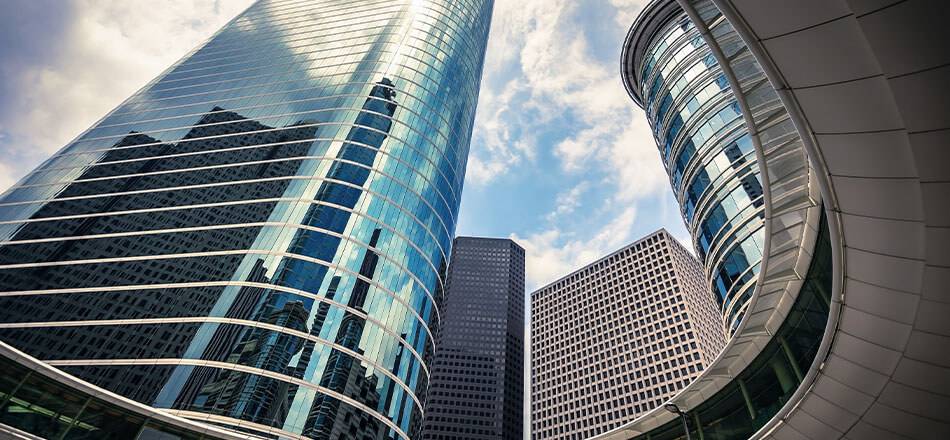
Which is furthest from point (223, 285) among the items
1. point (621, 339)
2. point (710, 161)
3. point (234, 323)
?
point (621, 339)

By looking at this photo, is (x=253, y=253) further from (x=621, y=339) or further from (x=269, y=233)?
(x=621, y=339)

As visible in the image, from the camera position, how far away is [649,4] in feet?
182

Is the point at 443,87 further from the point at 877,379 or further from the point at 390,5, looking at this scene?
the point at 877,379

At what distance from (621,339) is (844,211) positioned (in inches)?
5613

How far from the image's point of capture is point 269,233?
195ft

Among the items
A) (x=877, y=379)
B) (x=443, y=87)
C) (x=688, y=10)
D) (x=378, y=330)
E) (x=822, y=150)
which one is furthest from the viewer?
(x=443, y=87)

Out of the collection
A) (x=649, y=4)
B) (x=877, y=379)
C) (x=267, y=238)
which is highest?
(x=649, y=4)

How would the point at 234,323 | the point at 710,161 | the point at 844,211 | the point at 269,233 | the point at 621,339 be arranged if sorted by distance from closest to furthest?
the point at 844,211 < the point at 710,161 < the point at 234,323 < the point at 269,233 < the point at 621,339

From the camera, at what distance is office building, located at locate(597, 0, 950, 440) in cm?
719

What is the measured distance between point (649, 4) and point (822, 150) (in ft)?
179

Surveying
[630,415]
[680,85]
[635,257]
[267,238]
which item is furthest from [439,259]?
[635,257]

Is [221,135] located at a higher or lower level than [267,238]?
higher

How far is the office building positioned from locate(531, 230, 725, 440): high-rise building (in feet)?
373

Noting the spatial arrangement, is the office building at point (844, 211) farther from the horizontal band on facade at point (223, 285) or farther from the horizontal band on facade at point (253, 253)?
the horizontal band on facade at point (253, 253)
